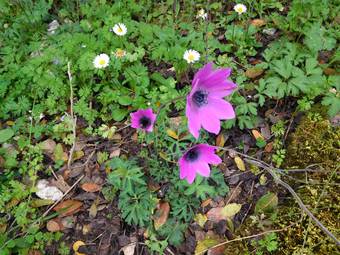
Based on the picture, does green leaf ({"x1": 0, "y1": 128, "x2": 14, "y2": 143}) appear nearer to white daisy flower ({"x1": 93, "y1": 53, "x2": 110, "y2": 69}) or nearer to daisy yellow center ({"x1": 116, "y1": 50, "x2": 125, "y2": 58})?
white daisy flower ({"x1": 93, "y1": 53, "x2": 110, "y2": 69})

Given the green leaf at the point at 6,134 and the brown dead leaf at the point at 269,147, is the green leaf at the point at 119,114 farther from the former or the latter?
the brown dead leaf at the point at 269,147

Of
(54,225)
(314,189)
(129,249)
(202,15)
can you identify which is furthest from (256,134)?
(54,225)

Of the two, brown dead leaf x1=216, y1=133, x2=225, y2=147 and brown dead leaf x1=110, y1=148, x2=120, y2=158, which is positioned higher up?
→ brown dead leaf x1=216, y1=133, x2=225, y2=147

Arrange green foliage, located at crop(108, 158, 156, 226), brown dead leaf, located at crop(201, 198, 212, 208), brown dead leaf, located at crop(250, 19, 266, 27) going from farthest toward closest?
brown dead leaf, located at crop(250, 19, 266, 27) → brown dead leaf, located at crop(201, 198, 212, 208) → green foliage, located at crop(108, 158, 156, 226)

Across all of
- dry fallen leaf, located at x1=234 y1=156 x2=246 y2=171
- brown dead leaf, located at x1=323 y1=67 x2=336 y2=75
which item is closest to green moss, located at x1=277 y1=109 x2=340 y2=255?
dry fallen leaf, located at x1=234 y1=156 x2=246 y2=171

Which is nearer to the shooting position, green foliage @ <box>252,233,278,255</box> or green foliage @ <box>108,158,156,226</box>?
green foliage @ <box>252,233,278,255</box>

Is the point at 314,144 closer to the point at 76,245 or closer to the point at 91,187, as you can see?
the point at 91,187

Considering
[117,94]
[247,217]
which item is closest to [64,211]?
[117,94]
